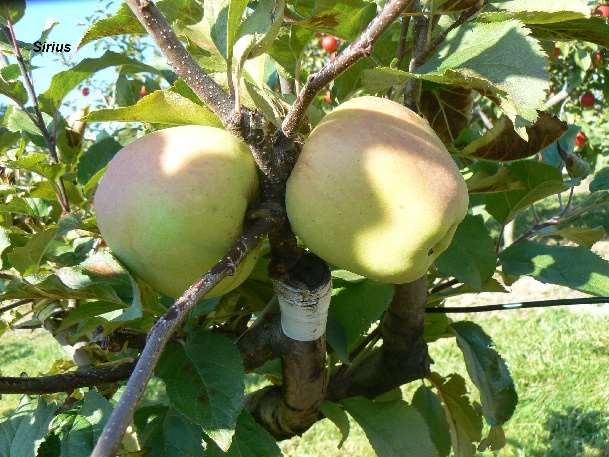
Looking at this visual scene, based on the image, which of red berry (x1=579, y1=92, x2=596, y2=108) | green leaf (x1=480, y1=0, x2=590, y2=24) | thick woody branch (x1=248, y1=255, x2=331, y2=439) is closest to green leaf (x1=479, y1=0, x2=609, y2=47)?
green leaf (x1=480, y1=0, x2=590, y2=24)

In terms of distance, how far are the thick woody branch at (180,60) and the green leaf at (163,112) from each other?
0.19 feet

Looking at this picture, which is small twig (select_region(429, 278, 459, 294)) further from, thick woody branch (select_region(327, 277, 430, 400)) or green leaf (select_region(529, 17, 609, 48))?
green leaf (select_region(529, 17, 609, 48))

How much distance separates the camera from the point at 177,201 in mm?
568

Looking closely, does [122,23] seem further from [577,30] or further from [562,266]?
[562,266]

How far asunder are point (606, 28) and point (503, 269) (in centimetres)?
39

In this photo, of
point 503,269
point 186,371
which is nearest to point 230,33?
point 186,371

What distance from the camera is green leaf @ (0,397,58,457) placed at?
2.32ft

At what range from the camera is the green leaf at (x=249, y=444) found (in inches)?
31.2

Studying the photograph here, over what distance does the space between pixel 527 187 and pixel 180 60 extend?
23.4 inches

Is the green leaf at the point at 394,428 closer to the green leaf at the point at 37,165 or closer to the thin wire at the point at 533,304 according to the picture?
the thin wire at the point at 533,304

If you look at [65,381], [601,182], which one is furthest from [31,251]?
[601,182]

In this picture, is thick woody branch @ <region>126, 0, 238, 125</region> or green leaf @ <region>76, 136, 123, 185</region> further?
green leaf @ <region>76, 136, 123, 185</region>

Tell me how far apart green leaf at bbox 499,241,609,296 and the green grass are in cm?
139

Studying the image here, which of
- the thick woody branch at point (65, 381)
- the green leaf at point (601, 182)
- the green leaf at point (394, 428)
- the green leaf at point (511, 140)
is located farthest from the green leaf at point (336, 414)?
the green leaf at point (601, 182)
